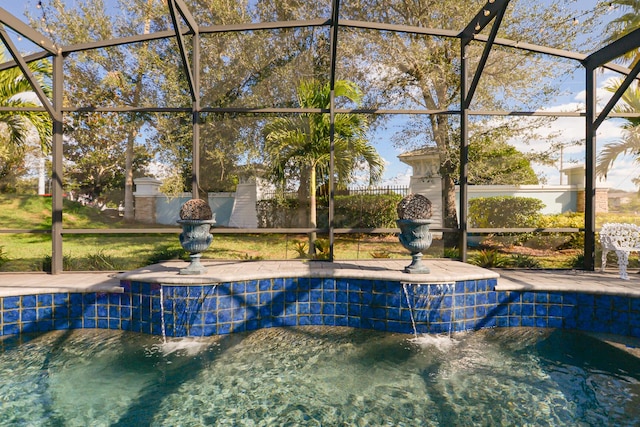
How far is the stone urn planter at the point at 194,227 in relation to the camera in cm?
381

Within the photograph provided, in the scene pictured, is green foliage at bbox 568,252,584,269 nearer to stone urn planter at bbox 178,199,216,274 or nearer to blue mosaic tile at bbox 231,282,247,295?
blue mosaic tile at bbox 231,282,247,295

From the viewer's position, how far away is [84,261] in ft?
17.6

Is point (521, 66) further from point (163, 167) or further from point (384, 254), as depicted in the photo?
point (163, 167)

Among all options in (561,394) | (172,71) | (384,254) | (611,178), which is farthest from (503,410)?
(172,71)

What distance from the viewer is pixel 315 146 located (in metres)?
5.77

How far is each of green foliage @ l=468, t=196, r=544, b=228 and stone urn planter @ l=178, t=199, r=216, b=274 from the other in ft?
16.8

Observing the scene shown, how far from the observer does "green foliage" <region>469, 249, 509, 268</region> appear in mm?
5461

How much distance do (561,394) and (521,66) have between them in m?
6.40

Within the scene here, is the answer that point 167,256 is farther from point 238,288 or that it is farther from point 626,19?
point 626,19

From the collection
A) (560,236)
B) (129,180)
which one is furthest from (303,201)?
(560,236)

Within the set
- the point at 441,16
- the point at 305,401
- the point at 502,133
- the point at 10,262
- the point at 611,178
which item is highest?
the point at 441,16

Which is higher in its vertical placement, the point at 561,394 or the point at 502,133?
the point at 502,133

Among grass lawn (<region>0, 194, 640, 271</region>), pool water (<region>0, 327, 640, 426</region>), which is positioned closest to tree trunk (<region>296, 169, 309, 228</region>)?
grass lawn (<region>0, 194, 640, 271</region>)

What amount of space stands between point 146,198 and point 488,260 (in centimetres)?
608
